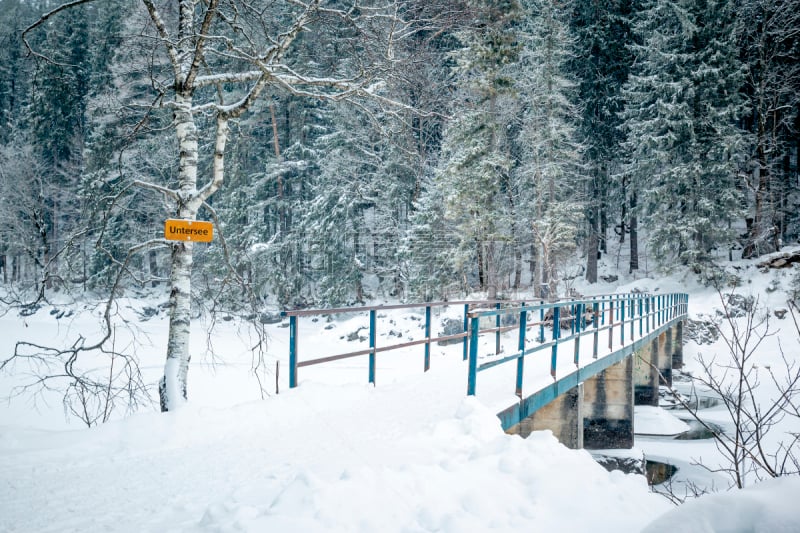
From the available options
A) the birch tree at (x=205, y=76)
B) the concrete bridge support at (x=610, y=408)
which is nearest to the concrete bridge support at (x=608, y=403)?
the concrete bridge support at (x=610, y=408)

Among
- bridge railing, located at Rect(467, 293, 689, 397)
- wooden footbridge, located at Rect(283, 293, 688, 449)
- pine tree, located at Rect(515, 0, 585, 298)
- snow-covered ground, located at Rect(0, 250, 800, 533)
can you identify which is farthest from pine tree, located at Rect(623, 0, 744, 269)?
snow-covered ground, located at Rect(0, 250, 800, 533)

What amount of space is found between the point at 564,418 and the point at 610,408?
4.35 metres

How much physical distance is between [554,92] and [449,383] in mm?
18700

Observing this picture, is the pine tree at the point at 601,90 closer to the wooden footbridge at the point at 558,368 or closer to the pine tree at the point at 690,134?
the pine tree at the point at 690,134

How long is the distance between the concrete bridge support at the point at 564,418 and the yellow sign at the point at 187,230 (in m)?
5.67

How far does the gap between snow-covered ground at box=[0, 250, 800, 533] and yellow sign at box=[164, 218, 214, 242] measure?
1986 millimetres

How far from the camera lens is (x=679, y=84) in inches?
865

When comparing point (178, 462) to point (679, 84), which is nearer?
point (178, 462)

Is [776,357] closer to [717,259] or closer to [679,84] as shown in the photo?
[717,259]

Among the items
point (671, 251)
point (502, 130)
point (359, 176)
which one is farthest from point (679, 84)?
point (359, 176)

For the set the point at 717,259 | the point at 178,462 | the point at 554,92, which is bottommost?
the point at 178,462

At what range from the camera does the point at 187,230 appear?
217 inches

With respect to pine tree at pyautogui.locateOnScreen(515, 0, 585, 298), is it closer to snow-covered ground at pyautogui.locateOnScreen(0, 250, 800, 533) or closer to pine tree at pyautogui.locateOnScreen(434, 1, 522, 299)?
pine tree at pyautogui.locateOnScreen(434, 1, 522, 299)

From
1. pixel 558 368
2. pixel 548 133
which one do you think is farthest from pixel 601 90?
pixel 558 368
